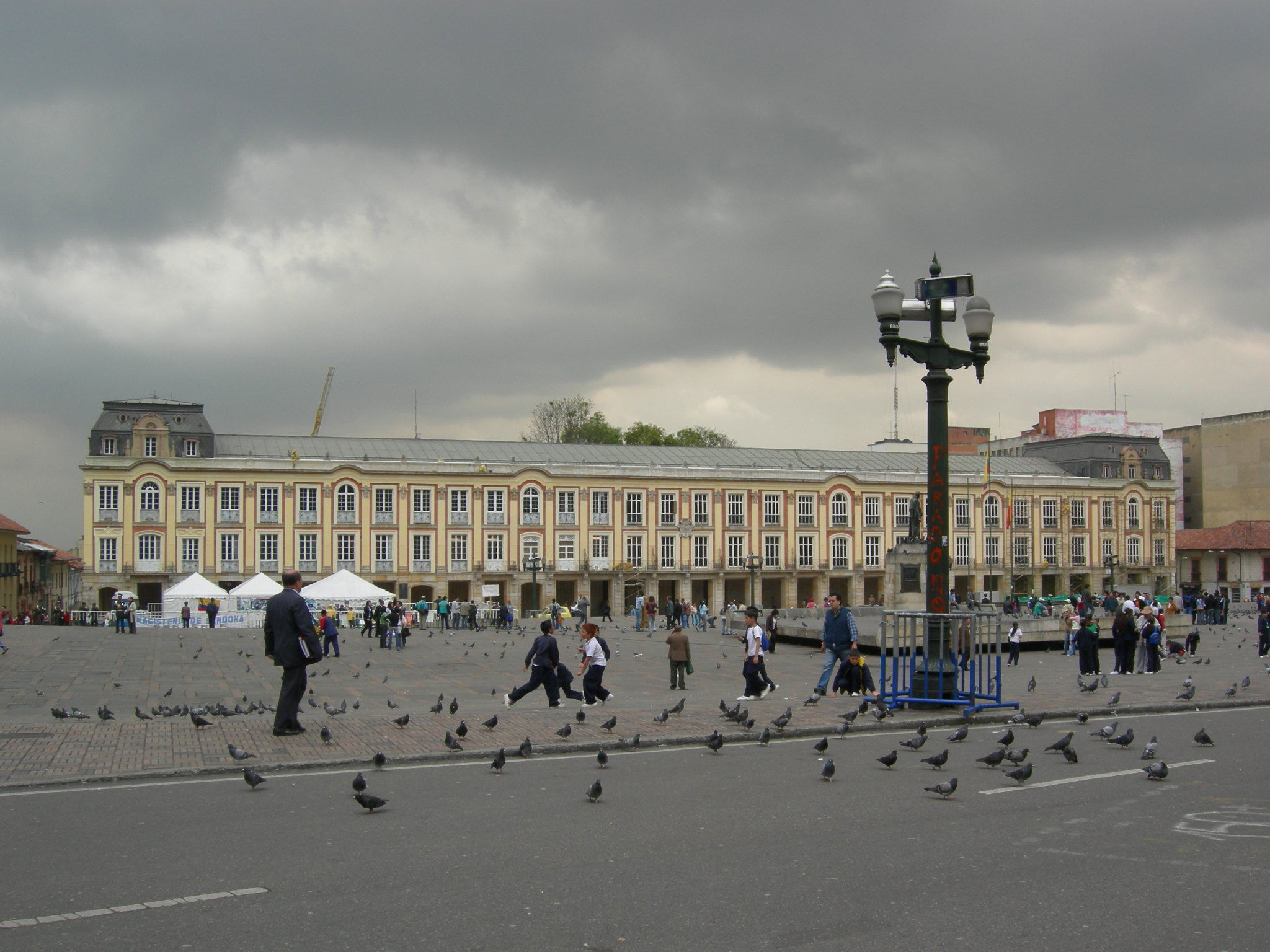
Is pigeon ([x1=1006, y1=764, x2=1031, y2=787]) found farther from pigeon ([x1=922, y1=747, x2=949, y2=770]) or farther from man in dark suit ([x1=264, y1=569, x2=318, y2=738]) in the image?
man in dark suit ([x1=264, y1=569, x2=318, y2=738])

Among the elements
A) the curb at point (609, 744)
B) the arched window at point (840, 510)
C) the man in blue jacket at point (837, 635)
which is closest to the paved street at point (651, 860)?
the curb at point (609, 744)

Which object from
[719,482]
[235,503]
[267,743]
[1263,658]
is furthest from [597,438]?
[267,743]

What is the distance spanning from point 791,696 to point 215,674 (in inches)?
563

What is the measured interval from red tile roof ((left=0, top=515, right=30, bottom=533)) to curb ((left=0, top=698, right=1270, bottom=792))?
244ft

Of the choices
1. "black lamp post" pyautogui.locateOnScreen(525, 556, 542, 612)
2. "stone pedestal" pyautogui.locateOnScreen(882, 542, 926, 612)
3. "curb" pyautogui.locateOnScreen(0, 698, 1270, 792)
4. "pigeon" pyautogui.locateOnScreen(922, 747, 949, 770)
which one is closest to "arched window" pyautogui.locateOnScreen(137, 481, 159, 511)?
"black lamp post" pyautogui.locateOnScreen(525, 556, 542, 612)

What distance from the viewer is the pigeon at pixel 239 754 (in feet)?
35.9

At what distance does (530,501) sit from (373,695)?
176 ft

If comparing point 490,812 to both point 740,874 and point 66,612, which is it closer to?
point 740,874

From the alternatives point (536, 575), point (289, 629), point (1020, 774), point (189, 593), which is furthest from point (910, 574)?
point (536, 575)

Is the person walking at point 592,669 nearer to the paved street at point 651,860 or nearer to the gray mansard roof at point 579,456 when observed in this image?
the paved street at point 651,860

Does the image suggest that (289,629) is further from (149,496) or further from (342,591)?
(149,496)

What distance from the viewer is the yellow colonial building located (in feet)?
225

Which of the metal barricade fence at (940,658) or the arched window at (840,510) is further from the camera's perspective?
the arched window at (840,510)

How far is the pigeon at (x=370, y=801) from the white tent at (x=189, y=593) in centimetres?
4433
